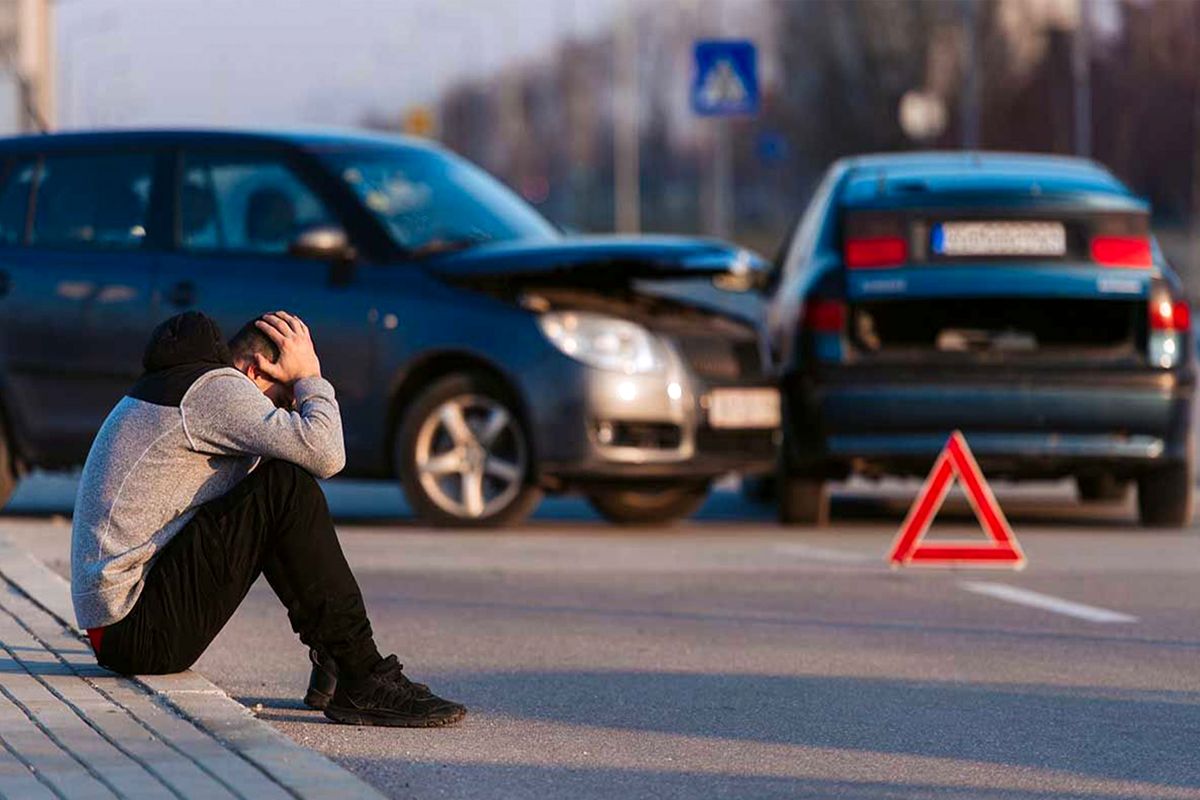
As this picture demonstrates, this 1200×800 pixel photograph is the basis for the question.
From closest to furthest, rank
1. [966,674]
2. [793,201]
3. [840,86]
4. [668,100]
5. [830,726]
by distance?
1. [830,726]
2. [966,674]
3. [840,86]
4. [793,201]
5. [668,100]

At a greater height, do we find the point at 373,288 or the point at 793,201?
the point at 373,288

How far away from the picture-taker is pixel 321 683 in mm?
6930

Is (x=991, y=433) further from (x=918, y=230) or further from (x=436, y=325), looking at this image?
(x=436, y=325)

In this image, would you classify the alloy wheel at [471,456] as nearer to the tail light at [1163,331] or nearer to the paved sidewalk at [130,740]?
the tail light at [1163,331]

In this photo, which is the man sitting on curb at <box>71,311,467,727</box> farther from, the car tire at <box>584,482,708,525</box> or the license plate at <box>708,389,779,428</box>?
the car tire at <box>584,482,708,525</box>

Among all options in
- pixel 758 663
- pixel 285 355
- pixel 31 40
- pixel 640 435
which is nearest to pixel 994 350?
pixel 640 435

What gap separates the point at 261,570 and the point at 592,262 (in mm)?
5208

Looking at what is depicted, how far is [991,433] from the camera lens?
1204 centimetres

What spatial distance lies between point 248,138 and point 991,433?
3653 mm

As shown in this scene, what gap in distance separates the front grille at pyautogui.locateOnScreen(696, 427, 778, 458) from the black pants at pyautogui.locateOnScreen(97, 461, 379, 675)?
17.5ft

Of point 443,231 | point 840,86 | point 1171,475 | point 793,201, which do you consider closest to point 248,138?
point 443,231

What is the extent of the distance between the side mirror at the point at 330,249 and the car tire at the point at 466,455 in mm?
661

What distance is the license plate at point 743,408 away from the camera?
480 inches

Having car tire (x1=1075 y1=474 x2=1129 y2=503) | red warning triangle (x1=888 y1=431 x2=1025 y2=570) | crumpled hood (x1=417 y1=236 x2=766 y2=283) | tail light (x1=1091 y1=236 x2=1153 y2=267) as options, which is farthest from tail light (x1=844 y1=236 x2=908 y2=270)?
car tire (x1=1075 y1=474 x2=1129 y2=503)
